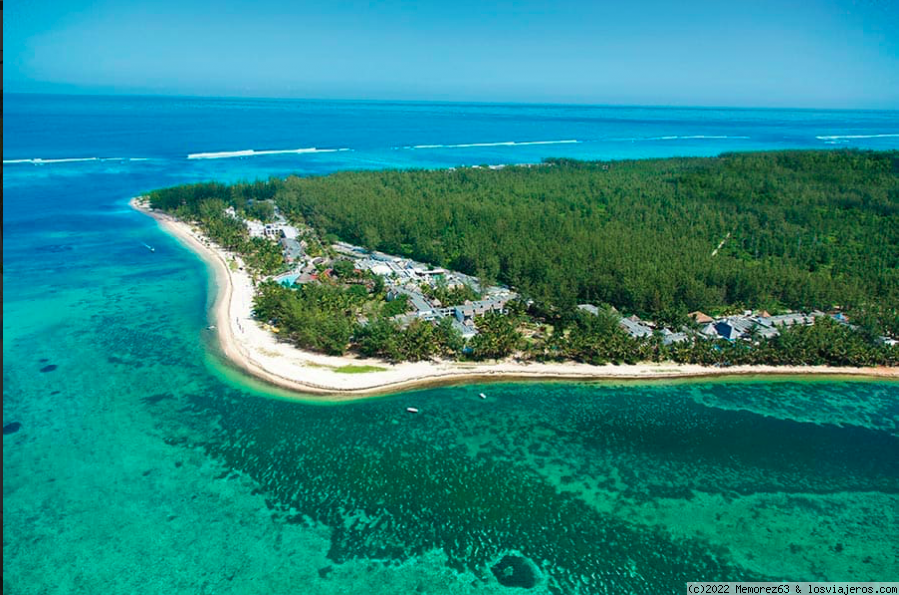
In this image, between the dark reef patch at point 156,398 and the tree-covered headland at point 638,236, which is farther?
the tree-covered headland at point 638,236

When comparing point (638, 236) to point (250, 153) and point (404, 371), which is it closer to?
point (404, 371)

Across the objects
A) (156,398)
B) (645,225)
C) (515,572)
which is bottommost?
(515,572)

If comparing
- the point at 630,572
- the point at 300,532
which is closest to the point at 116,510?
the point at 300,532

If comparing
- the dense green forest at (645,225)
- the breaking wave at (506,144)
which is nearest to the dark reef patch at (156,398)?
the dense green forest at (645,225)

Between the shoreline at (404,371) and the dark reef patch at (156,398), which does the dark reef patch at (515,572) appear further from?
the dark reef patch at (156,398)

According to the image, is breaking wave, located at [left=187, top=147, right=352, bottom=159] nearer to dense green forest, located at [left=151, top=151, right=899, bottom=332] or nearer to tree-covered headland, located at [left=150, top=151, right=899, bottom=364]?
tree-covered headland, located at [left=150, top=151, right=899, bottom=364]

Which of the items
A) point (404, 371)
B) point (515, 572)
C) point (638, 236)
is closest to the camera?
point (515, 572)

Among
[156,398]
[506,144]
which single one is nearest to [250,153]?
[506,144]
